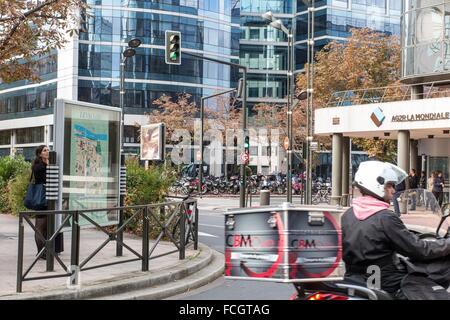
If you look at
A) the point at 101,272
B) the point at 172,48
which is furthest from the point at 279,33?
the point at 101,272

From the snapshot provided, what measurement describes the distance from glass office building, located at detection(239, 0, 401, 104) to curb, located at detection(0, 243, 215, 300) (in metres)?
67.2

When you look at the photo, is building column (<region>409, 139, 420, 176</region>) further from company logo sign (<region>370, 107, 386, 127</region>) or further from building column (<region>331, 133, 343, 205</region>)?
company logo sign (<region>370, 107, 386, 127</region>)

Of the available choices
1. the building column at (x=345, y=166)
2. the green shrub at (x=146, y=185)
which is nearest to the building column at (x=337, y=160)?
the building column at (x=345, y=166)

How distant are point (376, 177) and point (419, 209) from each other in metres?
2.16

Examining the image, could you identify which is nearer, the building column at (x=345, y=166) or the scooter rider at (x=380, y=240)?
the scooter rider at (x=380, y=240)

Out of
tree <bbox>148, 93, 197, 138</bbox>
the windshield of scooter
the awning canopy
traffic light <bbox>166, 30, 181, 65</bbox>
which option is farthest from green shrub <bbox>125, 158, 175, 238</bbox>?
tree <bbox>148, 93, 197, 138</bbox>

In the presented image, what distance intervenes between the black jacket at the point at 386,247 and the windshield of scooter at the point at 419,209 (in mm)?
1356

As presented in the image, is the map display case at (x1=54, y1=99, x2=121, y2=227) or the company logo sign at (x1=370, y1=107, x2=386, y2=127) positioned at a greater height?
the company logo sign at (x1=370, y1=107, x2=386, y2=127)

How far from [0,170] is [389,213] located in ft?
60.6

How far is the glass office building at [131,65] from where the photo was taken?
63250 mm

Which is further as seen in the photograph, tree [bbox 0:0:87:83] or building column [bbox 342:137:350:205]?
building column [bbox 342:137:350:205]

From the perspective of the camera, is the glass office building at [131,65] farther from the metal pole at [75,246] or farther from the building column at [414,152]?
the metal pole at [75,246]

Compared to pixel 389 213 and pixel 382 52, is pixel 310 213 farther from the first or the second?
pixel 382 52

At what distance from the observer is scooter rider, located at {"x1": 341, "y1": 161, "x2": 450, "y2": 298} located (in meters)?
4.25
